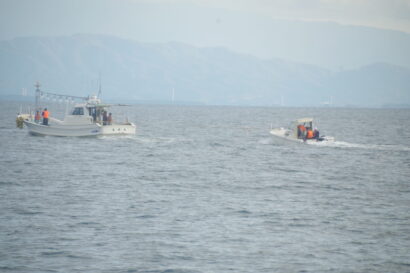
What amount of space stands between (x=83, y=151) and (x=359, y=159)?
2478cm

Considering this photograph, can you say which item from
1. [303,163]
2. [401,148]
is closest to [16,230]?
[303,163]

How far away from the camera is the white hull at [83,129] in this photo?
6278 centimetres

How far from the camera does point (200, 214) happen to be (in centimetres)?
2816

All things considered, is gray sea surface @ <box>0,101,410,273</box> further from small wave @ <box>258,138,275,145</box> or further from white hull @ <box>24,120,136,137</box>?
small wave @ <box>258,138,275,145</box>

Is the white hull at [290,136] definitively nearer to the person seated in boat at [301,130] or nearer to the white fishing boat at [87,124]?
the person seated in boat at [301,130]

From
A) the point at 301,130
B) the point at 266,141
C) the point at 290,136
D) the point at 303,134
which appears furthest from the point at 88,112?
the point at 266,141

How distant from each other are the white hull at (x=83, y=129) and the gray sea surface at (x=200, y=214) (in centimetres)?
928

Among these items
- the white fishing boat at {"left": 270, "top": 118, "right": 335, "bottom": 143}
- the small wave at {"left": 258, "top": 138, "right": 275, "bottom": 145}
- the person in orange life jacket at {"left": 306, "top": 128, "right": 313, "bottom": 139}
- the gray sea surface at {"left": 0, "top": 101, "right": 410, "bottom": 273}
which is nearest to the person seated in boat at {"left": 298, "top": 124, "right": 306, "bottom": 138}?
the white fishing boat at {"left": 270, "top": 118, "right": 335, "bottom": 143}

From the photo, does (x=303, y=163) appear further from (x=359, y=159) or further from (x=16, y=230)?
(x=16, y=230)

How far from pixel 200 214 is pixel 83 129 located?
37.1 meters

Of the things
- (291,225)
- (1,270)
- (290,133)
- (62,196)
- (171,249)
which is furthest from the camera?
(290,133)

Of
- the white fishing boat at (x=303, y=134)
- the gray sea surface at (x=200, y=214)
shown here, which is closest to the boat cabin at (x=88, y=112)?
the gray sea surface at (x=200, y=214)

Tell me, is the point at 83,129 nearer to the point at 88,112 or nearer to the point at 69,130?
the point at 69,130

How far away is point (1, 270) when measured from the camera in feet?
65.1
